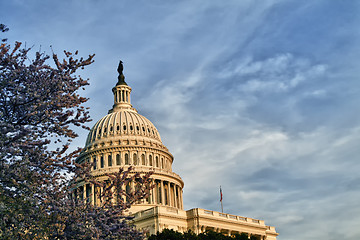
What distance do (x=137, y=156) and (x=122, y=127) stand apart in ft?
31.7

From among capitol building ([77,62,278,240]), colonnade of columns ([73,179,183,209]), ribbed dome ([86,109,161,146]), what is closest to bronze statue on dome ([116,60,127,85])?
capitol building ([77,62,278,240])

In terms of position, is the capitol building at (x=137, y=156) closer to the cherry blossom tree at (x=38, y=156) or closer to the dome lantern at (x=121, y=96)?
the dome lantern at (x=121, y=96)

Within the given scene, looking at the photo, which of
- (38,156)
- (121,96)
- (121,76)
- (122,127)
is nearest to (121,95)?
(121,96)

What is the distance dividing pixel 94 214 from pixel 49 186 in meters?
2.62

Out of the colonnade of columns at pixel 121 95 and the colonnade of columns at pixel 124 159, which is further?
the colonnade of columns at pixel 121 95

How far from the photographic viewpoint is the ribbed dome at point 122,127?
382 feet

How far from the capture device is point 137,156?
112m

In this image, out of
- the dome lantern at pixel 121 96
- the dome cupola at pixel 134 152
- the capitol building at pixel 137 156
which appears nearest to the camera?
the capitol building at pixel 137 156

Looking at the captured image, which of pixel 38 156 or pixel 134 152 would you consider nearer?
pixel 38 156

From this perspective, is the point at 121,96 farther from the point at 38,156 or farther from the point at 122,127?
the point at 38,156

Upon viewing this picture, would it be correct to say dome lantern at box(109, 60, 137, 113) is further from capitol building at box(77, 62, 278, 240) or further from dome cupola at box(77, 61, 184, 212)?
dome cupola at box(77, 61, 184, 212)

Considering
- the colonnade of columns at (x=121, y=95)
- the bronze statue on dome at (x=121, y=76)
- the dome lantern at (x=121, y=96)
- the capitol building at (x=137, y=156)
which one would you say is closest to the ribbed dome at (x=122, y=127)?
the capitol building at (x=137, y=156)

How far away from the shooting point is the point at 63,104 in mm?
21984

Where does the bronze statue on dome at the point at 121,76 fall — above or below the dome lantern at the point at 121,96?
above
